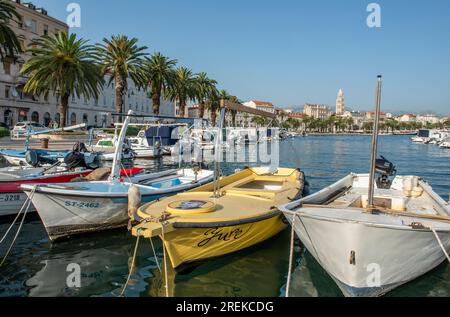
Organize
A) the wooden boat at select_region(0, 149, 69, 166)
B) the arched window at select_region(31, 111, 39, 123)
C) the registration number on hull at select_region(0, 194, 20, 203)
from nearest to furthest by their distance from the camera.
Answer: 1. the registration number on hull at select_region(0, 194, 20, 203)
2. the wooden boat at select_region(0, 149, 69, 166)
3. the arched window at select_region(31, 111, 39, 123)

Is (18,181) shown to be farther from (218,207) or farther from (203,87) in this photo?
(203,87)

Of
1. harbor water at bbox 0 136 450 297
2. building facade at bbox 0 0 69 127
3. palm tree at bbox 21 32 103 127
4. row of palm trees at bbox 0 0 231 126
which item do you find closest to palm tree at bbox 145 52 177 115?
row of palm trees at bbox 0 0 231 126

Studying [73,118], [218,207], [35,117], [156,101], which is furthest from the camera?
[73,118]

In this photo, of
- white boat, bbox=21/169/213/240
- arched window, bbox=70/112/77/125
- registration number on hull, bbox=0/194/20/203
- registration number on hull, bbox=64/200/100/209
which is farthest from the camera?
arched window, bbox=70/112/77/125

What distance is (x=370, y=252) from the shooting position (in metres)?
6.63

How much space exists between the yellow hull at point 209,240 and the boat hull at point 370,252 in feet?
5.61

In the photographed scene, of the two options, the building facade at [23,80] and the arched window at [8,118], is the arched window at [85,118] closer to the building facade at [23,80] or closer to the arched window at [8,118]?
the building facade at [23,80]

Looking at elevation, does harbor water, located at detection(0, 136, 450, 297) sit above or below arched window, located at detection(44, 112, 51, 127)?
below

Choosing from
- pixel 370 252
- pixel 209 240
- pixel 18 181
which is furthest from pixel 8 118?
pixel 370 252

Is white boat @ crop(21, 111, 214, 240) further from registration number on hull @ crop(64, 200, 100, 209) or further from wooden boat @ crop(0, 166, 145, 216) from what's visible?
wooden boat @ crop(0, 166, 145, 216)

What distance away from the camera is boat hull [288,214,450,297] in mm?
6555

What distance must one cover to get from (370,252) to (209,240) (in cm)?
330

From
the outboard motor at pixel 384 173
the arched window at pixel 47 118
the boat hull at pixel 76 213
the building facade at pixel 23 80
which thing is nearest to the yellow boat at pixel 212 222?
the boat hull at pixel 76 213
